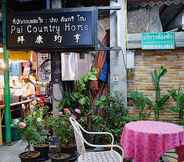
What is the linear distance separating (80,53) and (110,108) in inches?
54.6

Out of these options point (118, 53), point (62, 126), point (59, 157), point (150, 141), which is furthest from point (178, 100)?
point (59, 157)

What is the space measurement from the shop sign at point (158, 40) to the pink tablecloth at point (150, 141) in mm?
2304

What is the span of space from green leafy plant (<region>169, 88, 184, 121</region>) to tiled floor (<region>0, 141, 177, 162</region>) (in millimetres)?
954

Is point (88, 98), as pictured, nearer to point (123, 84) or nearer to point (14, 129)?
point (123, 84)

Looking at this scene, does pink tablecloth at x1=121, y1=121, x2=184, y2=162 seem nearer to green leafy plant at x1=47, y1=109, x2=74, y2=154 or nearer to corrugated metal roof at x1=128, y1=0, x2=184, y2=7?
green leafy plant at x1=47, y1=109, x2=74, y2=154

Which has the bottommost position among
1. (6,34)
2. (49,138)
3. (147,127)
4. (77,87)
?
(49,138)

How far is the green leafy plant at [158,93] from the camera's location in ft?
A: 22.1

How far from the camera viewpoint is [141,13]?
7.07 m

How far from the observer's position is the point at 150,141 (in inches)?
185

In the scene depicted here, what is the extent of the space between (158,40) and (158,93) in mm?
1067

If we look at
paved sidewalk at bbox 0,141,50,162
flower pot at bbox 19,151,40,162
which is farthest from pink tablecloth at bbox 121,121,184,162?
paved sidewalk at bbox 0,141,50,162

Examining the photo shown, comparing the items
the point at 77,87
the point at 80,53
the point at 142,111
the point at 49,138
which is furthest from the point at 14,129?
the point at 142,111

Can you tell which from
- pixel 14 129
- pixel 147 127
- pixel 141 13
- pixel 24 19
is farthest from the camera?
pixel 14 129

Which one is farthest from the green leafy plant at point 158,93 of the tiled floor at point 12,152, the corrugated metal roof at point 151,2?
the corrugated metal roof at point 151,2
